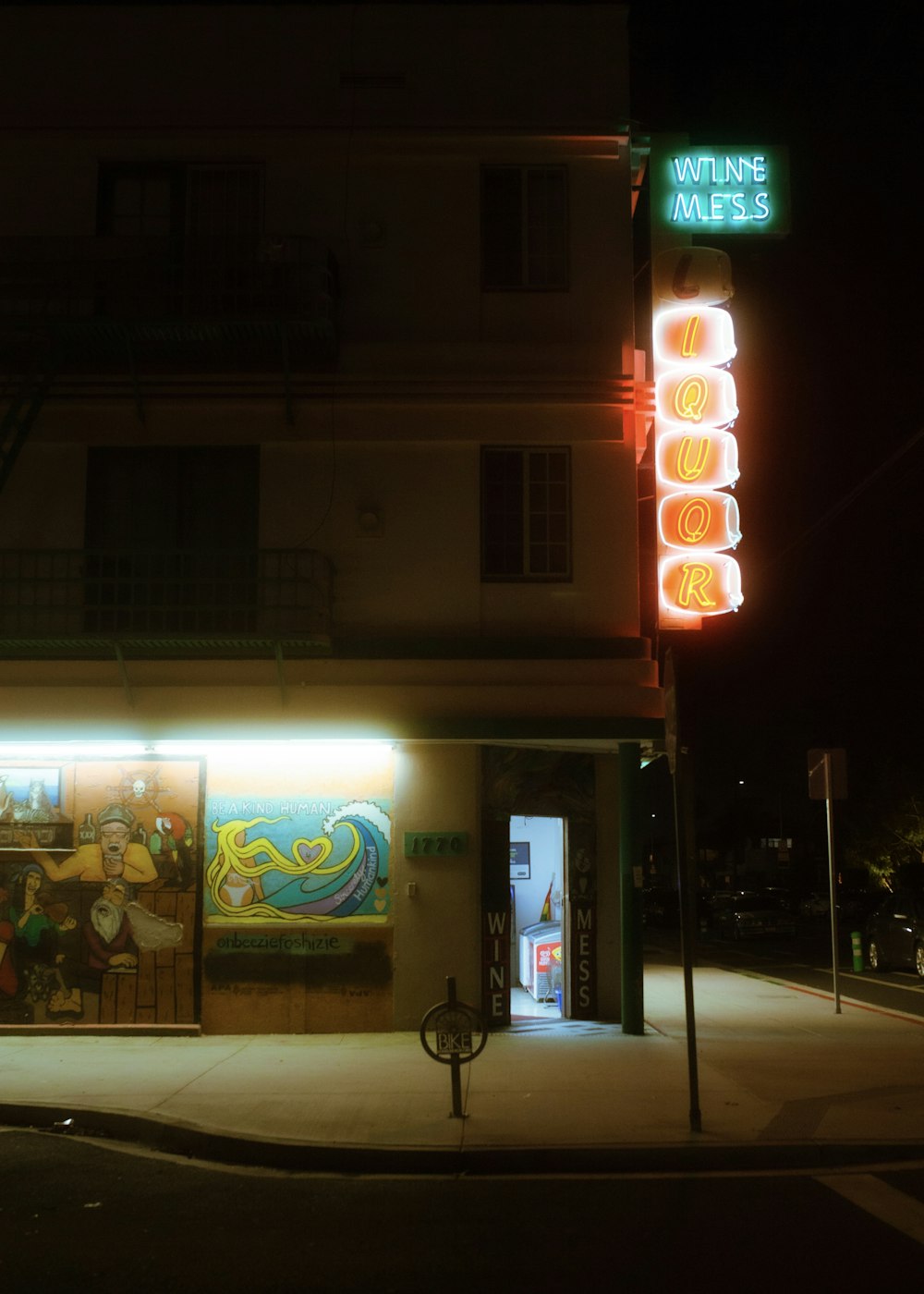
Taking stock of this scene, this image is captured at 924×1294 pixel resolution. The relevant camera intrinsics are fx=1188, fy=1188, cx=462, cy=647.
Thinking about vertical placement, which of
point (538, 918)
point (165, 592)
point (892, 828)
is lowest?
point (538, 918)

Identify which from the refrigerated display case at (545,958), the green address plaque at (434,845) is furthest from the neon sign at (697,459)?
the refrigerated display case at (545,958)

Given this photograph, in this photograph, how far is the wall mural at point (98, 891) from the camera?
523 inches

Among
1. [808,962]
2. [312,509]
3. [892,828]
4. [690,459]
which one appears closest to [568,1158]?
[312,509]

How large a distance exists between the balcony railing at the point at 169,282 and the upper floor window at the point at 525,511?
8.30 ft

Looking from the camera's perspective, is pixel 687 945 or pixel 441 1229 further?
pixel 687 945

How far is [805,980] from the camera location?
68.4ft

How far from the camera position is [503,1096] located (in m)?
9.99

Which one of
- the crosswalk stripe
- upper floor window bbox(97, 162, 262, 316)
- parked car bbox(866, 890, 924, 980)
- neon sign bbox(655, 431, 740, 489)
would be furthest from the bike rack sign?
parked car bbox(866, 890, 924, 980)

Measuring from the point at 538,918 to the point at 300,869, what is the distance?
4.53 m

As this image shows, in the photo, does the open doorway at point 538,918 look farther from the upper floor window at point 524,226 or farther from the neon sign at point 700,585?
the upper floor window at point 524,226

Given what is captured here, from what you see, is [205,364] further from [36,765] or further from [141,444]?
[36,765]

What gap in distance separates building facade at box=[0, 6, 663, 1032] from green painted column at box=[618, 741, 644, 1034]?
0.06 m

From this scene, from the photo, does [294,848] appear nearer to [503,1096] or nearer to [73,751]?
[73,751]

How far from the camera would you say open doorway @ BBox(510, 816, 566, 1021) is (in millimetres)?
14766
